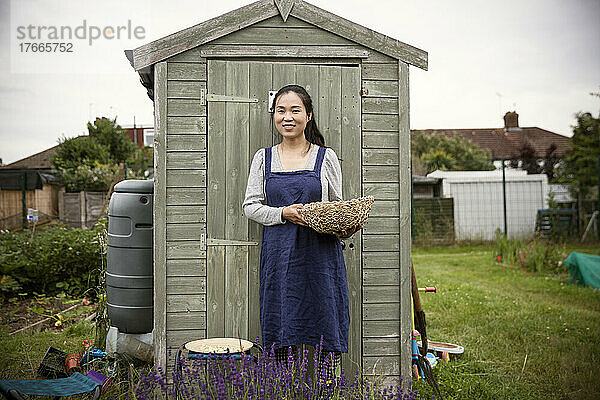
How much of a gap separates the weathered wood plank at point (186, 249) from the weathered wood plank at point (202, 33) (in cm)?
112

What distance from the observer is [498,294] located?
7.48 m

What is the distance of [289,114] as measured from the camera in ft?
11.4

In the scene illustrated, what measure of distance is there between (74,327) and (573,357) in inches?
168

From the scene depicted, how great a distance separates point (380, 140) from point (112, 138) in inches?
719

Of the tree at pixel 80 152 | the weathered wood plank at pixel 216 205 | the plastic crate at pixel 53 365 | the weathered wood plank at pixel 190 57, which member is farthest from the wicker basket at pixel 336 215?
the tree at pixel 80 152


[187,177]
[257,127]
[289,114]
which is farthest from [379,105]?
[187,177]

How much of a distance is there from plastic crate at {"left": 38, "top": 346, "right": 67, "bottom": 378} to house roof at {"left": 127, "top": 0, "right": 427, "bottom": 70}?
1.93 metres

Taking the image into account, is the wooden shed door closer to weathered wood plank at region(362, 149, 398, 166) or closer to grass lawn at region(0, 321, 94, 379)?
weathered wood plank at region(362, 149, 398, 166)

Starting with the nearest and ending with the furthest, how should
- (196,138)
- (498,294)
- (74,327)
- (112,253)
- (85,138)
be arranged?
(196,138) < (112,253) < (74,327) < (498,294) < (85,138)

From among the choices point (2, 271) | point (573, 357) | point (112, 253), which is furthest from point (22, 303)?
point (573, 357)

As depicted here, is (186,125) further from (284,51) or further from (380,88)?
(380,88)

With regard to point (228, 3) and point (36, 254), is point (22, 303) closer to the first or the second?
point (36, 254)

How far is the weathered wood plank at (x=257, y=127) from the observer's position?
371cm

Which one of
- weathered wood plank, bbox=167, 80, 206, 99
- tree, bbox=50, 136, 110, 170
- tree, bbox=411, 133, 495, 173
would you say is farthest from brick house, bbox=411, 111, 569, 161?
weathered wood plank, bbox=167, 80, 206, 99
